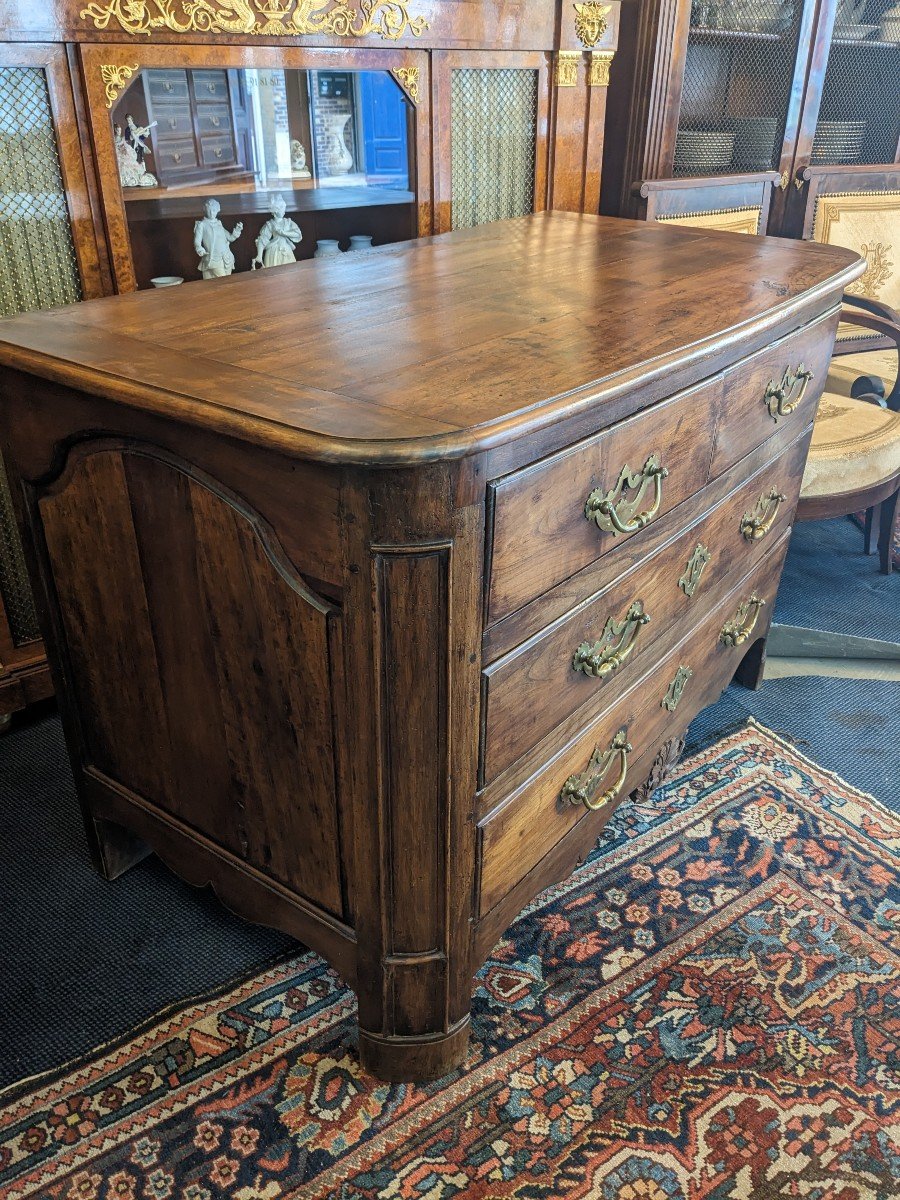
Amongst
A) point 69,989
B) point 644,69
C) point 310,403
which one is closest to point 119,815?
point 69,989

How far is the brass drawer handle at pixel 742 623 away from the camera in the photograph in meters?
1.89

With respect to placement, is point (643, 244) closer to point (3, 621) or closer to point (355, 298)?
point (355, 298)

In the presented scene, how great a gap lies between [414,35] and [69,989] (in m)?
1.94

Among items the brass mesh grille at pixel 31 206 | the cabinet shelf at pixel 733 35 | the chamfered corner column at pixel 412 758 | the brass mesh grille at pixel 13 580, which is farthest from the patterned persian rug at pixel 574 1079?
the cabinet shelf at pixel 733 35

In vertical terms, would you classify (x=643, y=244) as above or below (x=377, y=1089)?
above

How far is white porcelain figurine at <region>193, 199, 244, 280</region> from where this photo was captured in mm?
1942

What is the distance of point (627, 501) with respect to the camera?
4.21ft

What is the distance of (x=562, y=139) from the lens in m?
2.39

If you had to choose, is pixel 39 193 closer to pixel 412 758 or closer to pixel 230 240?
pixel 230 240

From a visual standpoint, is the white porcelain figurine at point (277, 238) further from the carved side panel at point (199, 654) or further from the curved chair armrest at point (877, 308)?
the curved chair armrest at point (877, 308)

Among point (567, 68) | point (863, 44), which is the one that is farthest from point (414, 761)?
point (863, 44)

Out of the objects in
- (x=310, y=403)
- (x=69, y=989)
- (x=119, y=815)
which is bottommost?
(x=69, y=989)

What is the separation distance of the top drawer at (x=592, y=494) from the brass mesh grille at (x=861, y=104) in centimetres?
262

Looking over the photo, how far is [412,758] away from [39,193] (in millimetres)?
1300
